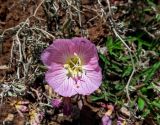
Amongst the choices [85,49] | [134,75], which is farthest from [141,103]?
[85,49]

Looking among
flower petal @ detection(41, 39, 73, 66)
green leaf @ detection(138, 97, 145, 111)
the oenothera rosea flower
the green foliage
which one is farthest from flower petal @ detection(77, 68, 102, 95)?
green leaf @ detection(138, 97, 145, 111)

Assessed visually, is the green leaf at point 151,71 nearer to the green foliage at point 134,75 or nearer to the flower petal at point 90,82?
the green foliage at point 134,75

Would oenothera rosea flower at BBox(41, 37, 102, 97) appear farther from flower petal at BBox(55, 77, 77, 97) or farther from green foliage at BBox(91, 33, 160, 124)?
green foliage at BBox(91, 33, 160, 124)

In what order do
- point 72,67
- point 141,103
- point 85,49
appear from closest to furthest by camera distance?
1. point 85,49
2. point 72,67
3. point 141,103

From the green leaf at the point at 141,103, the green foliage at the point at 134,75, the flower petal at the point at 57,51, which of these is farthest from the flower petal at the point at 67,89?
the green leaf at the point at 141,103

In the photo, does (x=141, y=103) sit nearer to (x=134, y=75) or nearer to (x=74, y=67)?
(x=134, y=75)

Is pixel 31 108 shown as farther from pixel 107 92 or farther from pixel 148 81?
pixel 148 81
